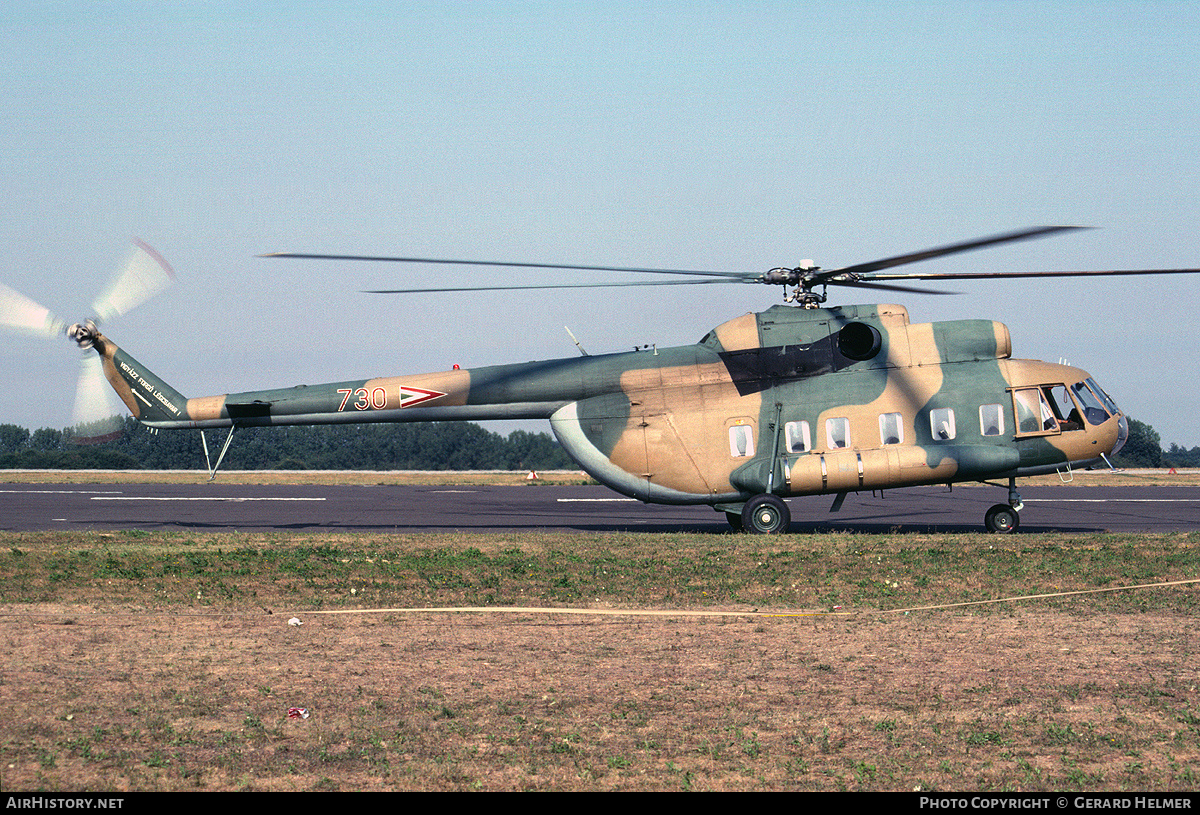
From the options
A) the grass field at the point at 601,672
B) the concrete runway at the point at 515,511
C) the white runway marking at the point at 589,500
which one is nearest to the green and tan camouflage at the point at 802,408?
the concrete runway at the point at 515,511

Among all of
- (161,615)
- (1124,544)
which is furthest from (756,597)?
(1124,544)

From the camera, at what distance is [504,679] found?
29.7ft

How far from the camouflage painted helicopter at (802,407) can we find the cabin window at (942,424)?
3 centimetres

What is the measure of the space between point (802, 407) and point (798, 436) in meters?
0.60

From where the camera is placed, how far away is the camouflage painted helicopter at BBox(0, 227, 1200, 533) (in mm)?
20891

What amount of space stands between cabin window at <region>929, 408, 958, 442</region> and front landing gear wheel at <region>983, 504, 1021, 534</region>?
223 cm

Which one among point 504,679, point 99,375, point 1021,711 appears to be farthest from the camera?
point 99,375

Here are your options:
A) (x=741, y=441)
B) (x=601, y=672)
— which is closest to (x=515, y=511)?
(x=741, y=441)

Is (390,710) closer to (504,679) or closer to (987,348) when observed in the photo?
(504,679)

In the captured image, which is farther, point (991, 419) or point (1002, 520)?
point (1002, 520)

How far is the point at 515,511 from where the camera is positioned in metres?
29.9

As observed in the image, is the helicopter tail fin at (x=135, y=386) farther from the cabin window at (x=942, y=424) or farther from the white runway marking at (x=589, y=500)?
the cabin window at (x=942, y=424)

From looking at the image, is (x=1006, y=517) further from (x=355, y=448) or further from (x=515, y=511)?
(x=355, y=448)

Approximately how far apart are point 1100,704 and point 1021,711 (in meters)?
0.71
